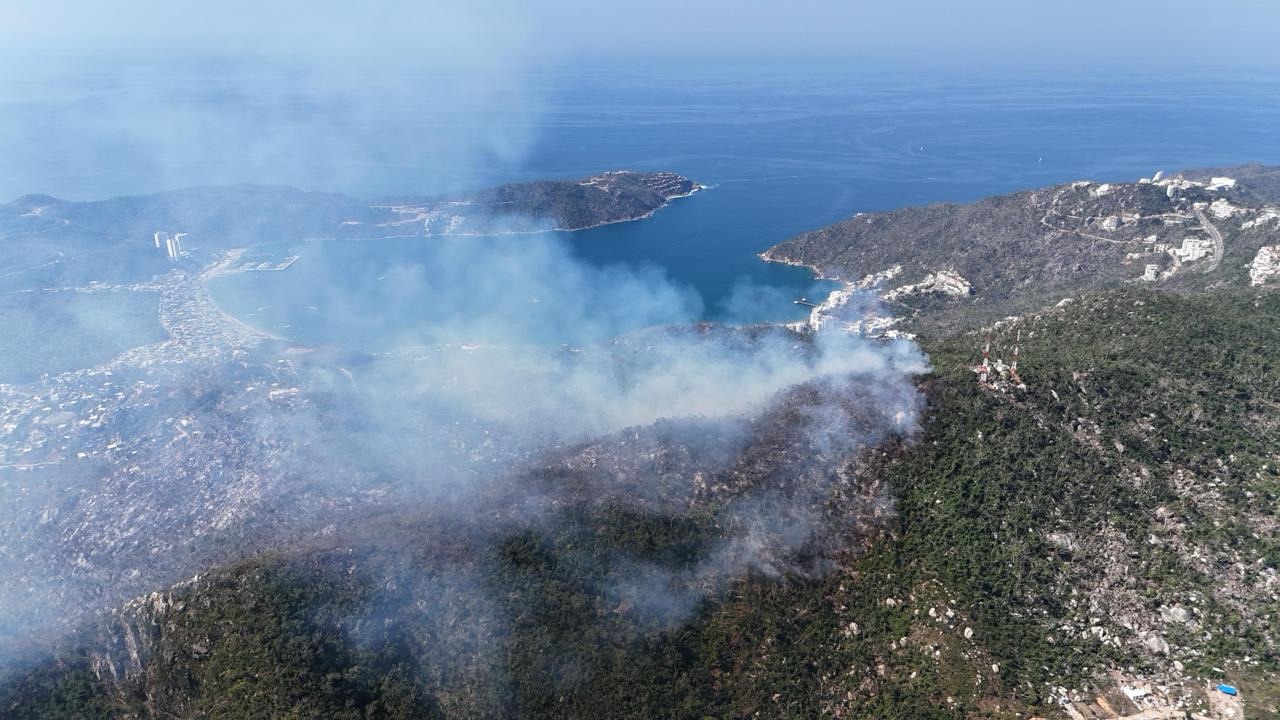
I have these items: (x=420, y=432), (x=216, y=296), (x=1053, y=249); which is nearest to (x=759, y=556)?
(x=420, y=432)

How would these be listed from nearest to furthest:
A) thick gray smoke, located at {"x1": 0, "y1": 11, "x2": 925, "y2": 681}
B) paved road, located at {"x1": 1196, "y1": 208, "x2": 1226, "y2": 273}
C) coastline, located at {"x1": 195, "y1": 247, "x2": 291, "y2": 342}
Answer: thick gray smoke, located at {"x1": 0, "y1": 11, "x2": 925, "y2": 681} < paved road, located at {"x1": 1196, "y1": 208, "x2": 1226, "y2": 273} < coastline, located at {"x1": 195, "y1": 247, "x2": 291, "y2": 342}

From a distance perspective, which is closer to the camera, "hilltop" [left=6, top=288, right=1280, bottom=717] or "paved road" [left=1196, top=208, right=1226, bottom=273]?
"hilltop" [left=6, top=288, right=1280, bottom=717]

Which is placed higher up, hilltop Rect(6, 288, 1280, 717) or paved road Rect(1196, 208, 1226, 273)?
paved road Rect(1196, 208, 1226, 273)

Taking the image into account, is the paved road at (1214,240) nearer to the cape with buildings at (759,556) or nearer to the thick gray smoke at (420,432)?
the cape with buildings at (759,556)

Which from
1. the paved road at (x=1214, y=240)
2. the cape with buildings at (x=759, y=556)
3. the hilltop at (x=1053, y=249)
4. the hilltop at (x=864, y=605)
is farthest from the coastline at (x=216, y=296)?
the paved road at (x=1214, y=240)

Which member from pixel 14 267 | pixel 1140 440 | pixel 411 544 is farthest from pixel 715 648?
pixel 14 267

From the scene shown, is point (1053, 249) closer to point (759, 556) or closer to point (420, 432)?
point (759, 556)

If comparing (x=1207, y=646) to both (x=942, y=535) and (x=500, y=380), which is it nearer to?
(x=942, y=535)

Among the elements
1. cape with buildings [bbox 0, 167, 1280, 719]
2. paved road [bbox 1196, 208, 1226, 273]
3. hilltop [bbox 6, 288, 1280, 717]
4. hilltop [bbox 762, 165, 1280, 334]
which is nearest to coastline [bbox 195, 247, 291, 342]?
cape with buildings [bbox 0, 167, 1280, 719]

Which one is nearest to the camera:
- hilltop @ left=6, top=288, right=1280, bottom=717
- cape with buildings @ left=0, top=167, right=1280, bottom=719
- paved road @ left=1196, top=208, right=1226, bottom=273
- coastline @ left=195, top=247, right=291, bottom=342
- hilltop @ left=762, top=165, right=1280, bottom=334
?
hilltop @ left=6, top=288, right=1280, bottom=717

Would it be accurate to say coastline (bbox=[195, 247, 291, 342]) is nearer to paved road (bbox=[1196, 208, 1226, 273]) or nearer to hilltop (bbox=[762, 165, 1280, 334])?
hilltop (bbox=[762, 165, 1280, 334])
